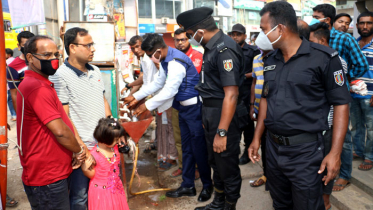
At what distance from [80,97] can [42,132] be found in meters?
0.65

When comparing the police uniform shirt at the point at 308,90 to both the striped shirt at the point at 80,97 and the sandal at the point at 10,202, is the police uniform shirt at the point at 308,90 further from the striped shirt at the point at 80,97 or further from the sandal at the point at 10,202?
the sandal at the point at 10,202

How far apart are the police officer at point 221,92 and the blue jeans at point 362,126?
1740 mm

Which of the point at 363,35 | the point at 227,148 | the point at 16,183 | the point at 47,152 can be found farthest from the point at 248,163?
the point at 16,183

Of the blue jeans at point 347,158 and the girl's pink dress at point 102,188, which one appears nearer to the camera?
the girl's pink dress at point 102,188

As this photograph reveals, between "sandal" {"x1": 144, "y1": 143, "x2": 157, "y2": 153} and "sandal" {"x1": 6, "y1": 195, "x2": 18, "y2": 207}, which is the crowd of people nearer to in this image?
"sandal" {"x1": 6, "y1": 195, "x2": 18, "y2": 207}

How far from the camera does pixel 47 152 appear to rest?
2.02 meters

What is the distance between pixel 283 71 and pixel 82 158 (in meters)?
1.66

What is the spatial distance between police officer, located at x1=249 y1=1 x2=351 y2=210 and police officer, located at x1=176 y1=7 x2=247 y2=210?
46 cm

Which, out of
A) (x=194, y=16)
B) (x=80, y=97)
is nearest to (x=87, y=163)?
(x=80, y=97)

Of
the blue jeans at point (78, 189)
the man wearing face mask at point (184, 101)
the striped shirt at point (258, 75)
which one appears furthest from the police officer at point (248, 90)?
the blue jeans at point (78, 189)

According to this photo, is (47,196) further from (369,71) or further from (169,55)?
(369,71)

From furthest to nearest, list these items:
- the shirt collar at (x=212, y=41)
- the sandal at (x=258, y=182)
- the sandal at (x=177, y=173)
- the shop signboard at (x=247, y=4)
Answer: the shop signboard at (x=247, y=4)
the sandal at (x=177, y=173)
the sandal at (x=258, y=182)
the shirt collar at (x=212, y=41)

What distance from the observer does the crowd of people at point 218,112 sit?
1.91 metres

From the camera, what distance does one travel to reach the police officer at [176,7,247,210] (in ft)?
8.12
